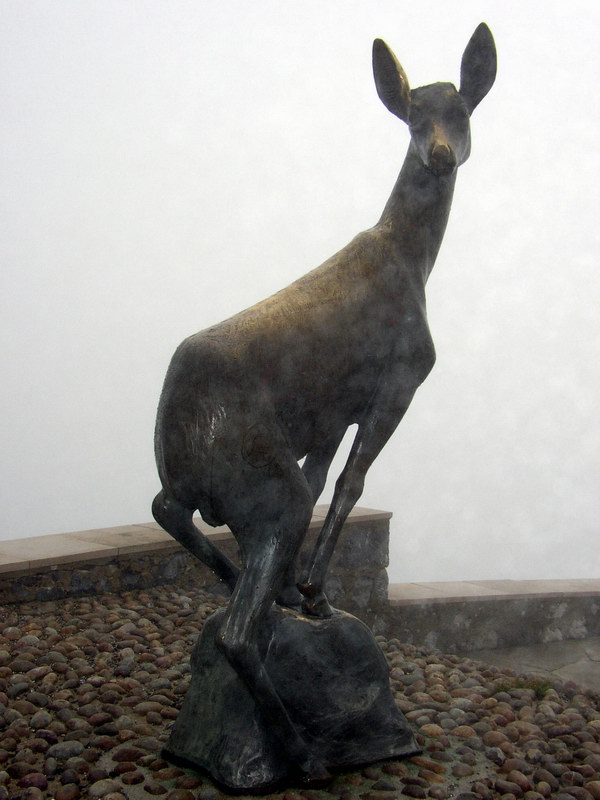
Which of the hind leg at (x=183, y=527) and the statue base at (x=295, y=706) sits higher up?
the hind leg at (x=183, y=527)

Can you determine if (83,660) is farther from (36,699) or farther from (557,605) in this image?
(557,605)

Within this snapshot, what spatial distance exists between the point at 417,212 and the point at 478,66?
17.8 inches

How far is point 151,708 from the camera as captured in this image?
250 cm

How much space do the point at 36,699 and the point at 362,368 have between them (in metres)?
1.55

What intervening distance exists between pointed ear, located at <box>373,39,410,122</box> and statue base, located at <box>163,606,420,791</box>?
152 cm

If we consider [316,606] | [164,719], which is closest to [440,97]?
[316,606]

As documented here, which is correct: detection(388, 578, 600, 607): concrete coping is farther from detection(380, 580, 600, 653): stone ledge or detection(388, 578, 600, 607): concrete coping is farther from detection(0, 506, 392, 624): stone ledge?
detection(0, 506, 392, 624): stone ledge

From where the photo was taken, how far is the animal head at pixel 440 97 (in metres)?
2.20

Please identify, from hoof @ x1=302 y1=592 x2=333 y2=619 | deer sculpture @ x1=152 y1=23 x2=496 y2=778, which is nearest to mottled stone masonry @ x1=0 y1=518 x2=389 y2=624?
deer sculpture @ x1=152 y1=23 x2=496 y2=778

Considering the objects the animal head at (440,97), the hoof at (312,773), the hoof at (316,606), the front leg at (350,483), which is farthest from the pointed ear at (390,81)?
the hoof at (312,773)

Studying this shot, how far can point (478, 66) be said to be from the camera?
7.33 ft

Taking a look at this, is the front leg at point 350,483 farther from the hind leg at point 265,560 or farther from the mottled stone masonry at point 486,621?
the mottled stone masonry at point 486,621

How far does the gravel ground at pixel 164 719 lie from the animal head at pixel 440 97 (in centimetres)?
174

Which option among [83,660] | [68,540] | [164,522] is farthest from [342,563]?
[164,522]
